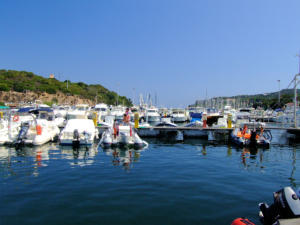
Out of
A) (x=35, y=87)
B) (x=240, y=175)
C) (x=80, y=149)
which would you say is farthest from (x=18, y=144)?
(x=35, y=87)

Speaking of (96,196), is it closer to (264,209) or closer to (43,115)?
(264,209)

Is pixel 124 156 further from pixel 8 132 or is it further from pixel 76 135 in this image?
pixel 8 132

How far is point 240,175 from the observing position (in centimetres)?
1225

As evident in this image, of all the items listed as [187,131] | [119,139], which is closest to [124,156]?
[119,139]

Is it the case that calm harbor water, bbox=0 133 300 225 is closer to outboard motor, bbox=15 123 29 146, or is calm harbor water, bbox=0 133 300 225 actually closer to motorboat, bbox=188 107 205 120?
outboard motor, bbox=15 123 29 146

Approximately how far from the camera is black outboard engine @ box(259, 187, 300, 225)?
597 centimetres

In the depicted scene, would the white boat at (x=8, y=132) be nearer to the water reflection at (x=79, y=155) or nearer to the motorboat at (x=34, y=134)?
the motorboat at (x=34, y=134)

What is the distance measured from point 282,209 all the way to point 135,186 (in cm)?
568

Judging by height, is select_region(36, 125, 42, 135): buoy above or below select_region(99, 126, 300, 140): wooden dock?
above

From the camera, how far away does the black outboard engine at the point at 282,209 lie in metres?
5.97

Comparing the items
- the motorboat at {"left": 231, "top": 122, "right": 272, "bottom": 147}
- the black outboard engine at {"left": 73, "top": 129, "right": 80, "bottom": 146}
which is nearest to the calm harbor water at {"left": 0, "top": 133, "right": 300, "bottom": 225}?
the black outboard engine at {"left": 73, "top": 129, "right": 80, "bottom": 146}

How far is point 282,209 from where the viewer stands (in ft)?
20.2

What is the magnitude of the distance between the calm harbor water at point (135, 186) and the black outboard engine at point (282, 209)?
817mm

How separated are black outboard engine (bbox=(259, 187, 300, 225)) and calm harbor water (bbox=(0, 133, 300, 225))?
817mm
